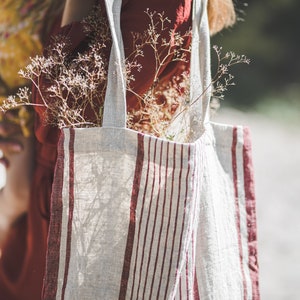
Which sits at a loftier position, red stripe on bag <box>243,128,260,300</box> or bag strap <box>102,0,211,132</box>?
bag strap <box>102,0,211,132</box>

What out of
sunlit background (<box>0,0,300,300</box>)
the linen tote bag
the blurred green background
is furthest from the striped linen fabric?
the blurred green background

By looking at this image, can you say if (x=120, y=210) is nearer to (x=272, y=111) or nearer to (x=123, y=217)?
(x=123, y=217)

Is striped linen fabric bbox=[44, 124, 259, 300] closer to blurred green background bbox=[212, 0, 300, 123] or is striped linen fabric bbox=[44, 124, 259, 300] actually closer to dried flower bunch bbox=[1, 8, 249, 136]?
dried flower bunch bbox=[1, 8, 249, 136]

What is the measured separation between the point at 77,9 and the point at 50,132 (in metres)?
0.32

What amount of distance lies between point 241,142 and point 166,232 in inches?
12.6

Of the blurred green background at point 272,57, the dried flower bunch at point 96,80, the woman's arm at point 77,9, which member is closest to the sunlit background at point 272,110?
the blurred green background at point 272,57

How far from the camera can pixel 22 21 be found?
6.57 feet

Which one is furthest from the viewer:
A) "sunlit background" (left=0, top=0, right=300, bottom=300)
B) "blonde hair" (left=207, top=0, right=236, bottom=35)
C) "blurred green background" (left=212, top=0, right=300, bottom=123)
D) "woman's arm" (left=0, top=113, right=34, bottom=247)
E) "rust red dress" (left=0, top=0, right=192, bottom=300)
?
"blurred green background" (left=212, top=0, right=300, bottom=123)

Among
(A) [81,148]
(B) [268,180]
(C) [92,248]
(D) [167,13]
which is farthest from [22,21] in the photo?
(B) [268,180]

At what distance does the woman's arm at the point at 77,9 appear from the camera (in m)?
1.68

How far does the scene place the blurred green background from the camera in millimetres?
5020

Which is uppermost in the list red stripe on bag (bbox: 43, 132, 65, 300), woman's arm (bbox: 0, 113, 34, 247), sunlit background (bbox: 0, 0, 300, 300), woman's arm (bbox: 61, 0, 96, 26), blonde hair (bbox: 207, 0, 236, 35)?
sunlit background (bbox: 0, 0, 300, 300)

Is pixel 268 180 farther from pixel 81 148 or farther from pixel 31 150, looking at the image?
pixel 81 148

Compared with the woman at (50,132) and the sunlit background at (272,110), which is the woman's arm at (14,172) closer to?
the woman at (50,132)
